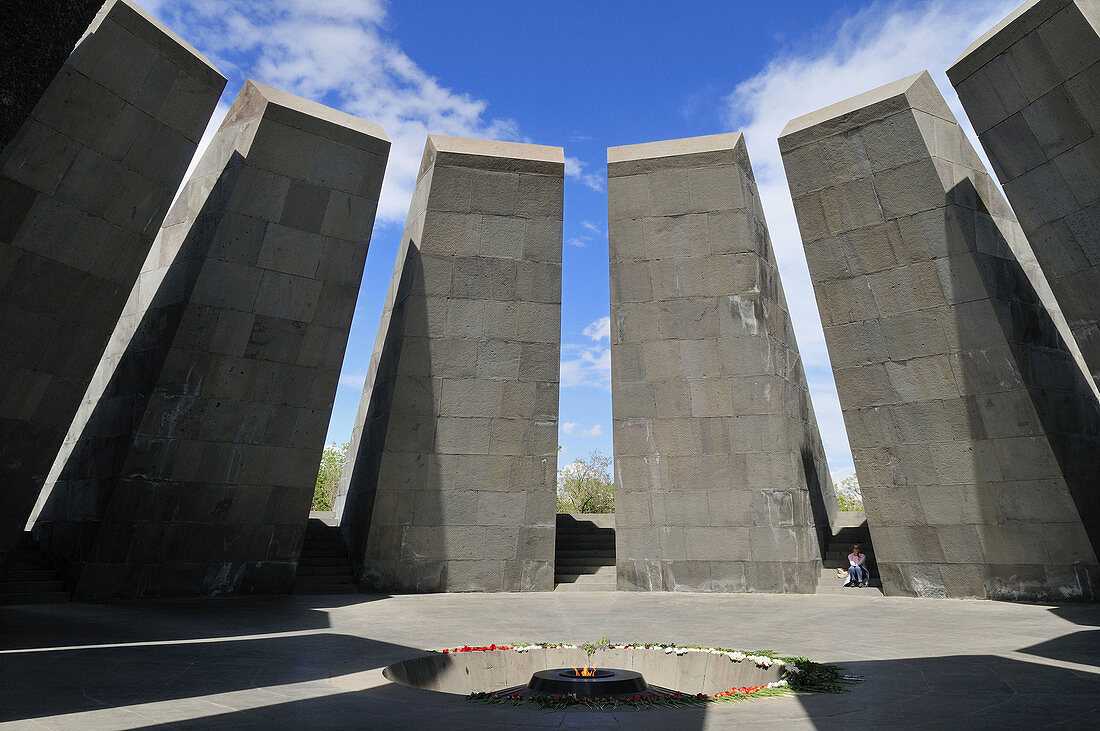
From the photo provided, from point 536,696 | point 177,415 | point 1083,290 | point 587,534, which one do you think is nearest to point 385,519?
point 177,415

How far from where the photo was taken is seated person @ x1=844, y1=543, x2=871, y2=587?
15578mm

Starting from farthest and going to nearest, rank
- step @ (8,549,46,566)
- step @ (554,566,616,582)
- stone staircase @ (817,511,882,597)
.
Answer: step @ (554,566,616,582)
stone staircase @ (817,511,882,597)
step @ (8,549,46,566)

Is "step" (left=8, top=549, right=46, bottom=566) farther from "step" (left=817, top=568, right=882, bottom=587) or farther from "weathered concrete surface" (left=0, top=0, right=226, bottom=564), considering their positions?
"step" (left=817, top=568, right=882, bottom=587)

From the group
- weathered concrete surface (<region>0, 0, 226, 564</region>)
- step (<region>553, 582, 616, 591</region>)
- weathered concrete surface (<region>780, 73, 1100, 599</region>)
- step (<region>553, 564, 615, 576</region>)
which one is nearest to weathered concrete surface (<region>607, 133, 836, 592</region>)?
step (<region>553, 582, 616, 591</region>)

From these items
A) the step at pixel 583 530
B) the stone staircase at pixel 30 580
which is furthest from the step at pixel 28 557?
the step at pixel 583 530

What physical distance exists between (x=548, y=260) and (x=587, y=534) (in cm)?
720

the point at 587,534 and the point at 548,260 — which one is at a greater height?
the point at 548,260

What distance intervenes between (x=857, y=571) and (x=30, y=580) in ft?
48.8

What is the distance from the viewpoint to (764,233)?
56.7ft

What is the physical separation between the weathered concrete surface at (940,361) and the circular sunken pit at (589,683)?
946cm

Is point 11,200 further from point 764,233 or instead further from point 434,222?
point 764,233

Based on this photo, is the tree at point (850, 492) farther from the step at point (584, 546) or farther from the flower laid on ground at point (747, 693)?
the flower laid on ground at point (747, 693)

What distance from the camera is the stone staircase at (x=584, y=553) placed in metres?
16.6

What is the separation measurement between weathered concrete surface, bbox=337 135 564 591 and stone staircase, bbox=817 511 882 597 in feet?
18.9
